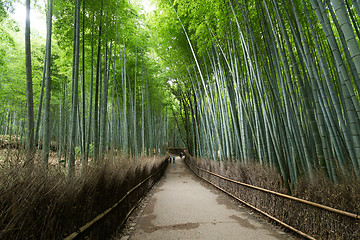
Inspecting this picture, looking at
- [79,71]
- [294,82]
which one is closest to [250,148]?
[294,82]

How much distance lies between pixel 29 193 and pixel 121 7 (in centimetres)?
415

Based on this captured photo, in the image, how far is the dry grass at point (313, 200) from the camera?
1513 millimetres

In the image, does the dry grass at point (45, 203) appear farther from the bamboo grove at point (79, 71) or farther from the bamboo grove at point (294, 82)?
the bamboo grove at point (294, 82)

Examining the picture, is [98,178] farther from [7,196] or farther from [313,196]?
[313,196]

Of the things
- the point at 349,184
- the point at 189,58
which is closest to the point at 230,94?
the point at 189,58

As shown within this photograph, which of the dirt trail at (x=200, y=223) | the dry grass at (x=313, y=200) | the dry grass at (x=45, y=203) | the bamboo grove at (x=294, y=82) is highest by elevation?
the bamboo grove at (x=294, y=82)

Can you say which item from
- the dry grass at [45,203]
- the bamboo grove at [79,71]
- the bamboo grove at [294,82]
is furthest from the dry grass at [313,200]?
the bamboo grove at [79,71]

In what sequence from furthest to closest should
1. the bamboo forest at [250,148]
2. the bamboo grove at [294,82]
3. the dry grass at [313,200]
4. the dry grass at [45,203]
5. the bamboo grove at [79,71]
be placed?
the bamboo grove at [79,71] < the bamboo grove at [294,82] < the dry grass at [313,200] < the bamboo forest at [250,148] < the dry grass at [45,203]

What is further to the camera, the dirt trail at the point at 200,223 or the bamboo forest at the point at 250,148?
the dirt trail at the point at 200,223

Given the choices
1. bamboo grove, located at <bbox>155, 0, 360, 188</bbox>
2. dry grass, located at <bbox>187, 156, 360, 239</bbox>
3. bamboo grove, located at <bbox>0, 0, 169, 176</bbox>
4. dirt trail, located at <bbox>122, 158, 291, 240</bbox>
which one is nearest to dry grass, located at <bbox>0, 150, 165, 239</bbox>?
bamboo grove, located at <bbox>0, 0, 169, 176</bbox>

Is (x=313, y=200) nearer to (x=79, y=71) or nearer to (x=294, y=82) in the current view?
(x=294, y=82)

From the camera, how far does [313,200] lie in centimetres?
192

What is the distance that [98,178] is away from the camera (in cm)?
194

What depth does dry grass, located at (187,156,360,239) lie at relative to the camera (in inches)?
59.6
